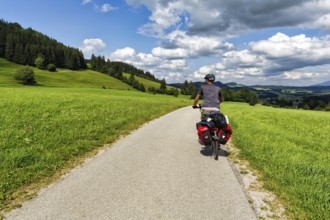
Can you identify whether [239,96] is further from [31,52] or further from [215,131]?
[215,131]

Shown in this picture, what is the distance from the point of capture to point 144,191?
5.97m

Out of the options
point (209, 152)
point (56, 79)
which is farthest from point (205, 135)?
point (56, 79)

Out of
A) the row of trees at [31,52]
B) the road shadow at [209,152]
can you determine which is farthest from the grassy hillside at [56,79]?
the road shadow at [209,152]

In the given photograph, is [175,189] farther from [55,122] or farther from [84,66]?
[84,66]

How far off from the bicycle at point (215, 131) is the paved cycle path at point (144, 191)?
1.95 ft

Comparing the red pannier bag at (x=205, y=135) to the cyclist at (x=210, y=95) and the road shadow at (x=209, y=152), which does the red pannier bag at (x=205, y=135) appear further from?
the cyclist at (x=210, y=95)

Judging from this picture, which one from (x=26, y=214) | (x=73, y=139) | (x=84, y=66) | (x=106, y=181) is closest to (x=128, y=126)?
(x=73, y=139)

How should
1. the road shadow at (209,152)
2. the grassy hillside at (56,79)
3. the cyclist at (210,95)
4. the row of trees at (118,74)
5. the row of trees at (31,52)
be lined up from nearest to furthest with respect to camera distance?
1. the road shadow at (209,152)
2. the cyclist at (210,95)
3. the grassy hillside at (56,79)
4. the row of trees at (31,52)
5. the row of trees at (118,74)

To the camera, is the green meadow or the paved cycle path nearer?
the paved cycle path

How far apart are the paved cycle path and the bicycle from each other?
23.4 inches

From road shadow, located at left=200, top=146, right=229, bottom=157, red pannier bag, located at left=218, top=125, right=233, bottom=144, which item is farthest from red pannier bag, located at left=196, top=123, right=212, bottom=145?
road shadow, located at left=200, top=146, right=229, bottom=157

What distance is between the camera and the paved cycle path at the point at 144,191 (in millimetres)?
4977

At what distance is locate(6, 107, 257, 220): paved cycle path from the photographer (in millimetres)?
4977

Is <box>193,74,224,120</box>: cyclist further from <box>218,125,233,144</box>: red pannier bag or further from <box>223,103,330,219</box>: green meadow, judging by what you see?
<box>223,103,330,219</box>: green meadow
